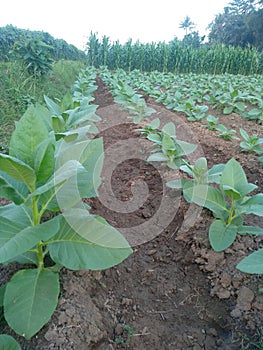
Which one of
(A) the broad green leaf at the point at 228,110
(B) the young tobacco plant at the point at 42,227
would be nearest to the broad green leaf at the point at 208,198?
(B) the young tobacco plant at the point at 42,227

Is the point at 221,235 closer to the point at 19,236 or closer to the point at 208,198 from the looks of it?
the point at 208,198

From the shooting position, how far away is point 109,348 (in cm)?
129

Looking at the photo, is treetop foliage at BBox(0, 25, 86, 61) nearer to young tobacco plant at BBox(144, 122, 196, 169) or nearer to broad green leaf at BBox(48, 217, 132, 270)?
young tobacco plant at BBox(144, 122, 196, 169)

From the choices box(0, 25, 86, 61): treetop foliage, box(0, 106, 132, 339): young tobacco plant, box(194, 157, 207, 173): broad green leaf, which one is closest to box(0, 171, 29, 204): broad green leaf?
box(0, 106, 132, 339): young tobacco plant

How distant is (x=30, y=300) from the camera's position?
112 centimetres

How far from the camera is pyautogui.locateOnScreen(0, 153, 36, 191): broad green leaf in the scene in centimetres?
104

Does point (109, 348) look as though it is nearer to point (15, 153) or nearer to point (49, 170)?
point (49, 170)

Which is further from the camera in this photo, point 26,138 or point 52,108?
point 52,108

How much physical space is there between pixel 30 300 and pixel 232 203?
114 cm

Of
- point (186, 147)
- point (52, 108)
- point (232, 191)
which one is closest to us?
point (232, 191)

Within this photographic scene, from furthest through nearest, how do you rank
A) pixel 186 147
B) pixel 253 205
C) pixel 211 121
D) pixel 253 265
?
pixel 211 121 → pixel 186 147 → pixel 253 205 → pixel 253 265

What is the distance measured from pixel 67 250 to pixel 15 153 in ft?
1.45

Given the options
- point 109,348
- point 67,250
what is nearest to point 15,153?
point 67,250

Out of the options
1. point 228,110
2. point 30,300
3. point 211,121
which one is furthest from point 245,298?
point 228,110
